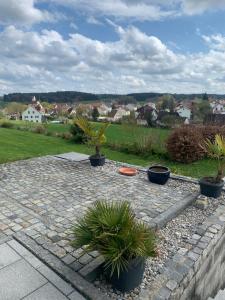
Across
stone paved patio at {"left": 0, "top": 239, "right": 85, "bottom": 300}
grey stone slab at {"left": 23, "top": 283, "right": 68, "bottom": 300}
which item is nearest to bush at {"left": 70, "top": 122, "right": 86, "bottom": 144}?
stone paved patio at {"left": 0, "top": 239, "right": 85, "bottom": 300}

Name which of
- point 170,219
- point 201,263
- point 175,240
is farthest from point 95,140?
point 201,263

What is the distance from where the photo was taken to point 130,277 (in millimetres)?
2654

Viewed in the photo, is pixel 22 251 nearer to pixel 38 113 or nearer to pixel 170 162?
pixel 170 162

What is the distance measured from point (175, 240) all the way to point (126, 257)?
1.47 meters

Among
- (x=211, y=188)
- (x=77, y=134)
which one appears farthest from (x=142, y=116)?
(x=211, y=188)

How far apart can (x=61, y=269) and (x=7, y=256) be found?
77cm

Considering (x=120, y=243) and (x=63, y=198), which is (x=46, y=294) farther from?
(x=63, y=198)

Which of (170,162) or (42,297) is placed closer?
(42,297)

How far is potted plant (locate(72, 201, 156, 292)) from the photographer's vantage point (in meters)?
2.59

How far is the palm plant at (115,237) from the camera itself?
8.48ft

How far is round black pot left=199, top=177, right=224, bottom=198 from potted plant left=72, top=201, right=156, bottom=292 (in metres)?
3.17

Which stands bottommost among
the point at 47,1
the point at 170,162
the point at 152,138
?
the point at 170,162

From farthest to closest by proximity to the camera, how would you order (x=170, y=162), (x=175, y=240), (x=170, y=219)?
(x=170, y=162) → (x=170, y=219) → (x=175, y=240)

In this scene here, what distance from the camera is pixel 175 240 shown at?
3816mm
